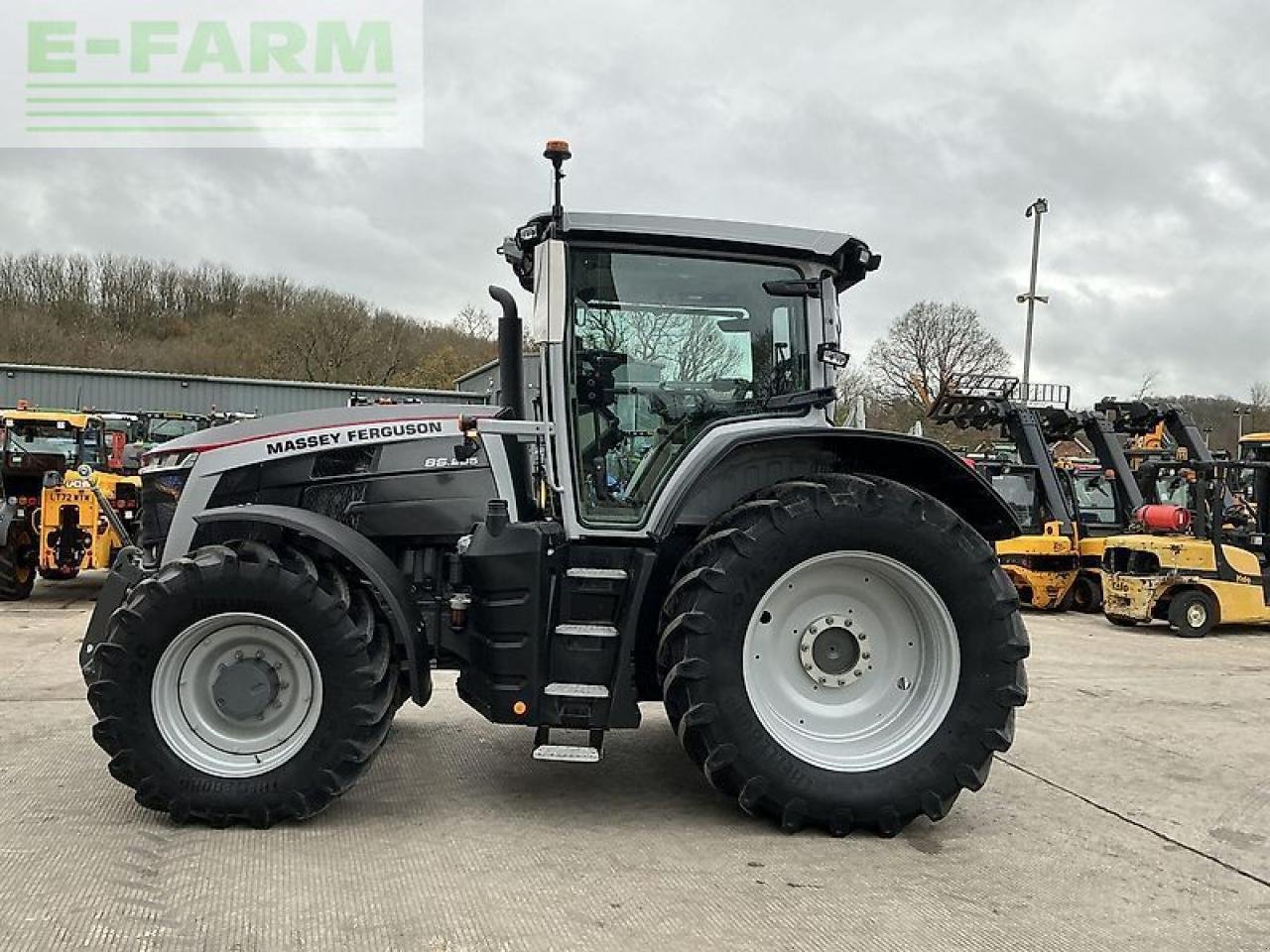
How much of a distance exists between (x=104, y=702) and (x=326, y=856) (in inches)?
41.1

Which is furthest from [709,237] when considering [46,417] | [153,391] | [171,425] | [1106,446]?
[153,391]

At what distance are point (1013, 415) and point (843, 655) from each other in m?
10.6

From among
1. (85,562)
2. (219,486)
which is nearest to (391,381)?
(85,562)

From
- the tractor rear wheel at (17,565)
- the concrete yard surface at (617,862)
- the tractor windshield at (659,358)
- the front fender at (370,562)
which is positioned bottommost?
the concrete yard surface at (617,862)

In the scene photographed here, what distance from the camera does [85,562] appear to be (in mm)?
11242

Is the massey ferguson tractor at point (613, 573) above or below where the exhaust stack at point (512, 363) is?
below

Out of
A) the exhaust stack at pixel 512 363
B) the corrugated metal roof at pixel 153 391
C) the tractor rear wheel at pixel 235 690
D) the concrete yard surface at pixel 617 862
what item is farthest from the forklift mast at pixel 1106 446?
the corrugated metal roof at pixel 153 391

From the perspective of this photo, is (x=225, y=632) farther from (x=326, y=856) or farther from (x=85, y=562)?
(x=85, y=562)

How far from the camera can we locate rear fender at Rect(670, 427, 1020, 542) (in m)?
4.16

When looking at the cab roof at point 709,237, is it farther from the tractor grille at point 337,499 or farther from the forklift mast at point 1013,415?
the forklift mast at point 1013,415

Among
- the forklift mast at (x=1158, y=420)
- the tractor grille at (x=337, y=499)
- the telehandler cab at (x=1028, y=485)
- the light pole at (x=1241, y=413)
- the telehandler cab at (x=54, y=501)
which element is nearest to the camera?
the tractor grille at (x=337, y=499)

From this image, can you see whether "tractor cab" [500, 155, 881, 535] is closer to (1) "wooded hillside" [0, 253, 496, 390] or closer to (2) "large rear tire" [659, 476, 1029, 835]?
(2) "large rear tire" [659, 476, 1029, 835]

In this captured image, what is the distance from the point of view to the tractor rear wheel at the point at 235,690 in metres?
3.94

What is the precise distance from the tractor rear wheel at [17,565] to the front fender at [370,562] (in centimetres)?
852
